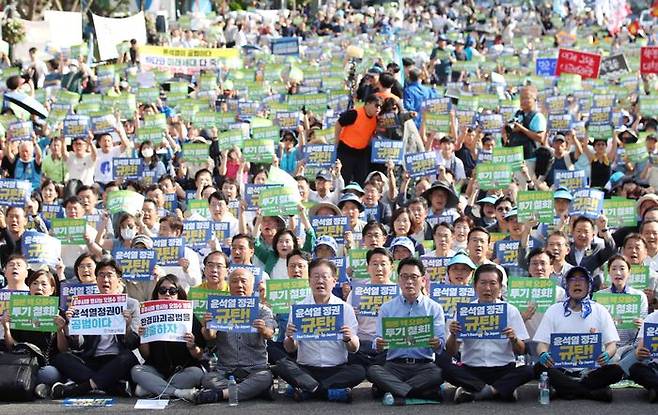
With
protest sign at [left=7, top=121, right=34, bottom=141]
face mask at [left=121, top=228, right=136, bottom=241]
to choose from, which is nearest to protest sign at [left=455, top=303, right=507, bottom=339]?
face mask at [left=121, top=228, right=136, bottom=241]

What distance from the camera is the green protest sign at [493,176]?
15.7m

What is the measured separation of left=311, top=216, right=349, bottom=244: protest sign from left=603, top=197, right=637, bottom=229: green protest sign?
2560 mm

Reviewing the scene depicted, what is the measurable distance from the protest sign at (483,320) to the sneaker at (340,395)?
3.53 feet

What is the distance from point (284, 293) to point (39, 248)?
2.95 meters

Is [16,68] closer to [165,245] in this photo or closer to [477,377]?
[165,245]

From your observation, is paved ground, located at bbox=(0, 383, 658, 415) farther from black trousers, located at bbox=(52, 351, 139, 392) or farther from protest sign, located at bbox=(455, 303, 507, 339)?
protest sign, located at bbox=(455, 303, 507, 339)

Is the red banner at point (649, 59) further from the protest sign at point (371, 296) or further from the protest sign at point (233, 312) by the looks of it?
the protest sign at point (233, 312)

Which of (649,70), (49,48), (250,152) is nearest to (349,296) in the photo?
(250,152)

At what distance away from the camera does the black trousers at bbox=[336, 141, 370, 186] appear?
17.2 metres

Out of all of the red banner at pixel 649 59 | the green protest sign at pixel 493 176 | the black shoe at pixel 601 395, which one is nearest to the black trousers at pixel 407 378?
the black shoe at pixel 601 395

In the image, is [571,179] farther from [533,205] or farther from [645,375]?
[645,375]

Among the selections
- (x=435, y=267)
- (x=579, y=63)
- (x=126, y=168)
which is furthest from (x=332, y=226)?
(x=579, y=63)

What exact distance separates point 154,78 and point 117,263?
14131 millimetres

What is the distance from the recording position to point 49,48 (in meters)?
32.7
